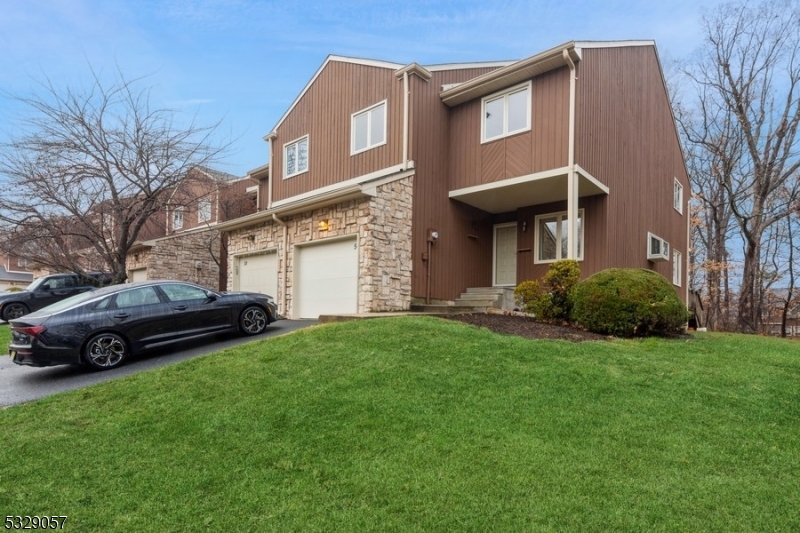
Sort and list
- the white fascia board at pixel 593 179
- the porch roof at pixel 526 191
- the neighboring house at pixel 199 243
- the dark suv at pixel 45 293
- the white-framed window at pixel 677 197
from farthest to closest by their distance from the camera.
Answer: the neighboring house at pixel 199 243 < the white-framed window at pixel 677 197 < the dark suv at pixel 45 293 < the porch roof at pixel 526 191 < the white fascia board at pixel 593 179

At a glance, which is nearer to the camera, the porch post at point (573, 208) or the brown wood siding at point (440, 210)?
the porch post at point (573, 208)

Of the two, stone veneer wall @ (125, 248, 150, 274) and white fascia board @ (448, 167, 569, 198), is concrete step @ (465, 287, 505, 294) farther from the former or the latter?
stone veneer wall @ (125, 248, 150, 274)

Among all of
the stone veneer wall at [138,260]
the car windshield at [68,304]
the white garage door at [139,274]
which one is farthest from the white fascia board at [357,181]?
the white garage door at [139,274]

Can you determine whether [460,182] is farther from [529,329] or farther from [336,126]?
[529,329]

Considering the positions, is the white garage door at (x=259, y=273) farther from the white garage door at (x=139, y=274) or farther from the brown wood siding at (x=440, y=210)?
the white garage door at (x=139, y=274)

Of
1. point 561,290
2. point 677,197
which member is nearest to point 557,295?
point 561,290

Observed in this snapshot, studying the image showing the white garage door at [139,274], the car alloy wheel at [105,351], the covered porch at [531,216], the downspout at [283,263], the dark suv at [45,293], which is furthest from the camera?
the white garage door at [139,274]

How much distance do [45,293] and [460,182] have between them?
45.8ft

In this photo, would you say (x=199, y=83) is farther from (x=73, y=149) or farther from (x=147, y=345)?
(x=147, y=345)

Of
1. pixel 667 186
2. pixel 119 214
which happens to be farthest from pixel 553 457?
pixel 667 186

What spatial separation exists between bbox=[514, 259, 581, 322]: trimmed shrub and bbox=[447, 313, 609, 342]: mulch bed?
0.29 m

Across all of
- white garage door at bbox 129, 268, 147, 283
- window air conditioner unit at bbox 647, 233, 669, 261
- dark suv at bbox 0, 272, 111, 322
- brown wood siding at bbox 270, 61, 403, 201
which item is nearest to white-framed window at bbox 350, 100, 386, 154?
brown wood siding at bbox 270, 61, 403, 201

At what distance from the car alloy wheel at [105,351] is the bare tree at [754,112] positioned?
20843 millimetres

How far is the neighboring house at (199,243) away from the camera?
55.7 feet
